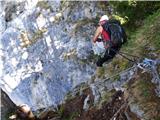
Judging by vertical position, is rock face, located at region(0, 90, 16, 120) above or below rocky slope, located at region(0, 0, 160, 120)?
below

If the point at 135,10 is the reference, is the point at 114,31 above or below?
above

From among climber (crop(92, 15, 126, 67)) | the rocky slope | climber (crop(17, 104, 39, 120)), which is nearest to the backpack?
climber (crop(92, 15, 126, 67))

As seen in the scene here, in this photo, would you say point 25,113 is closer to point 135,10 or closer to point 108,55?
point 108,55

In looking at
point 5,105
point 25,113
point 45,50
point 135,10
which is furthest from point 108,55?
point 5,105

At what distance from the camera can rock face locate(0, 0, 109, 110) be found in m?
12.3

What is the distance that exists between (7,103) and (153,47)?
6557mm

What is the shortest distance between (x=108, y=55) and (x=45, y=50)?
3.20 m

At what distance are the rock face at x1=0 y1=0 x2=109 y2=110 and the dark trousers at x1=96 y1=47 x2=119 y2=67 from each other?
95 centimetres

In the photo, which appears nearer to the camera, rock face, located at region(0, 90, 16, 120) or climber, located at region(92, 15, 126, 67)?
climber, located at region(92, 15, 126, 67)

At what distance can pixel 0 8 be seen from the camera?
47.9 feet

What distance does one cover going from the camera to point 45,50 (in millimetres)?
13000

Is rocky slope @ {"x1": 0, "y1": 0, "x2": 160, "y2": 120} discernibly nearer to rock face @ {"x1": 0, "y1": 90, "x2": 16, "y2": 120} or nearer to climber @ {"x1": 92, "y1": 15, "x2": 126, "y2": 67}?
climber @ {"x1": 92, "y1": 15, "x2": 126, "y2": 67}

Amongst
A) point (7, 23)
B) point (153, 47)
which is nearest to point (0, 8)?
point (7, 23)

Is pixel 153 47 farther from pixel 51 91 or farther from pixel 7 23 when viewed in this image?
pixel 7 23
